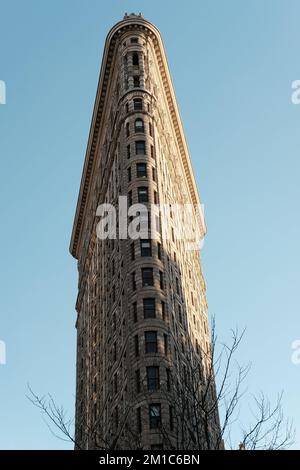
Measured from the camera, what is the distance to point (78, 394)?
9425 centimetres

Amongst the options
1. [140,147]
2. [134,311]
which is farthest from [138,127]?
[134,311]

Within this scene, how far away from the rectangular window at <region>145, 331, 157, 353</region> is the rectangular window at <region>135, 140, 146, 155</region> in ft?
85.7

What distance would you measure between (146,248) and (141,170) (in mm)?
12119

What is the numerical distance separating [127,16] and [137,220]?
43.2 meters

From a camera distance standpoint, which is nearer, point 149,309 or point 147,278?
point 149,309

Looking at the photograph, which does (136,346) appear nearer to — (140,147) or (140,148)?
(140,148)

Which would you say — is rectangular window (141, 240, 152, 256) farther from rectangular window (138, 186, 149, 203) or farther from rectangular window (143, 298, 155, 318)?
rectangular window (138, 186, 149, 203)

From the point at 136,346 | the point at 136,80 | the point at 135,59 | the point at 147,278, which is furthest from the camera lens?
the point at 135,59

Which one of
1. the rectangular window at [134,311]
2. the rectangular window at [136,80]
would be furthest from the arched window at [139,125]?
the rectangular window at [134,311]

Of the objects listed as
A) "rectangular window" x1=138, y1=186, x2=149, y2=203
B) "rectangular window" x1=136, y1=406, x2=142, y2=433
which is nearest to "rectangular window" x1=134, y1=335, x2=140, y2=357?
"rectangular window" x1=136, y1=406, x2=142, y2=433

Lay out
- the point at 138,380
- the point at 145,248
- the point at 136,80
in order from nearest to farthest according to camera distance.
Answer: the point at 138,380 < the point at 145,248 < the point at 136,80

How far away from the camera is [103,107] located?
103312 millimetres

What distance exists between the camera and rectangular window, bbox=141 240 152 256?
65.3 meters
